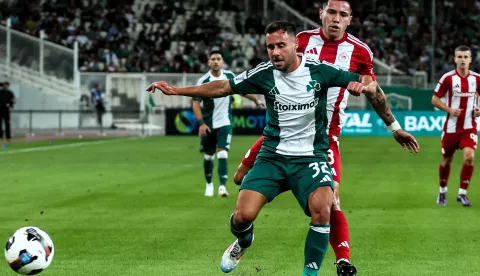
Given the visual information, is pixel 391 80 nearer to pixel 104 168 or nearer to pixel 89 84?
pixel 89 84

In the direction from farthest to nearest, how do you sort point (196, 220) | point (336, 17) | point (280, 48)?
point (196, 220)
point (336, 17)
point (280, 48)

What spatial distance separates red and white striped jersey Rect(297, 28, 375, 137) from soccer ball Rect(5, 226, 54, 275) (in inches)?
114

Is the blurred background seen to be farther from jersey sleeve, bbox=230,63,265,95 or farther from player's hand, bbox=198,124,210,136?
jersey sleeve, bbox=230,63,265,95

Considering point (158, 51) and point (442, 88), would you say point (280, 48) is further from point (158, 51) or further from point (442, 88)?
point (158, 51)

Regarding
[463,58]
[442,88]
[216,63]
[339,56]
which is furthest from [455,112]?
[339,56]

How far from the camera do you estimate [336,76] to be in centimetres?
798

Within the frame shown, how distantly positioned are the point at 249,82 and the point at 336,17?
123 cm

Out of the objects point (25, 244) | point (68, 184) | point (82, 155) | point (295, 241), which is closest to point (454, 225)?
point (295, 241)

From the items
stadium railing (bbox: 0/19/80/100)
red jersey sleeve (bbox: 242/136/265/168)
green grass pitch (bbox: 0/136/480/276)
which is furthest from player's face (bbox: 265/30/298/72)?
stadium railing (bbox: 0/19/80/100)

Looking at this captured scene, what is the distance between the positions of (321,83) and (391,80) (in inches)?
1528

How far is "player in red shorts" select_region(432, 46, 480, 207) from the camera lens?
15.1 meters

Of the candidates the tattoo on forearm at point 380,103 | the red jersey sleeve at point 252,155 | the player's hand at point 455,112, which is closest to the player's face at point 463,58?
the player's hand at point 455,112

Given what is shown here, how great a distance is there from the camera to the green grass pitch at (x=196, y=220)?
930cm

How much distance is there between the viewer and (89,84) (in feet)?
151
